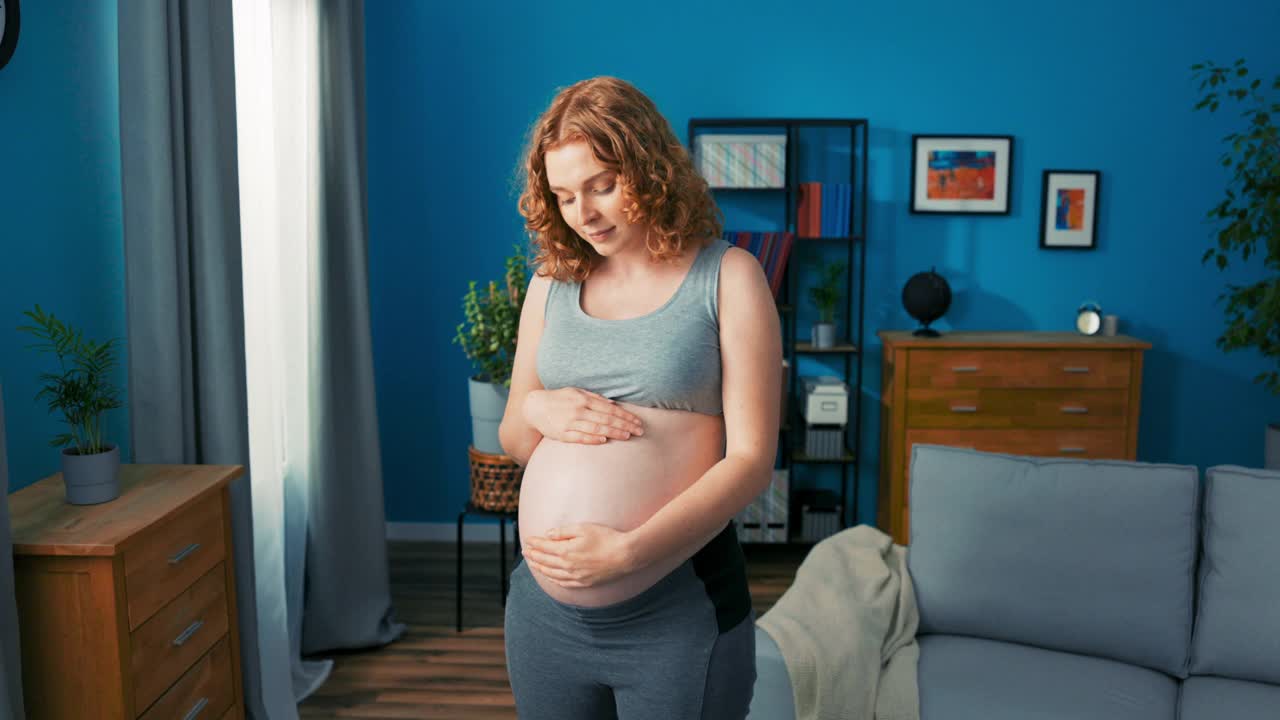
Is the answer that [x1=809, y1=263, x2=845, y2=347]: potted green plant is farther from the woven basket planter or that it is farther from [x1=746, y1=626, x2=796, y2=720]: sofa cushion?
[x1=746, y1=626, x2=796, y2=720]: sofa cushion

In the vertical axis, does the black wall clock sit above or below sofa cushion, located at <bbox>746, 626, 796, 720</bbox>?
above

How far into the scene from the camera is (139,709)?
1.59 m

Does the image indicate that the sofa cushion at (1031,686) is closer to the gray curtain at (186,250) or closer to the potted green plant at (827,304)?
the gray curtain at (186,250)

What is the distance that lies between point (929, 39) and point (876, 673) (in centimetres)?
290

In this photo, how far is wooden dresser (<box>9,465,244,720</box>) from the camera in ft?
4.93

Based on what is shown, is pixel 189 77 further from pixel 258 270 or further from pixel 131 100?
pixel 258 270

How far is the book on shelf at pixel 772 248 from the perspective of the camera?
12.0 feet

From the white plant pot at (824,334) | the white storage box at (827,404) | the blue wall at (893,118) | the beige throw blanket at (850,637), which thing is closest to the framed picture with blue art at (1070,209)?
the blue wall at (893,118)

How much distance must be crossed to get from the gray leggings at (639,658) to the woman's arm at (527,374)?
0.69 feet

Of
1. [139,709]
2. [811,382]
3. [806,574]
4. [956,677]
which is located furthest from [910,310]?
[139,709]

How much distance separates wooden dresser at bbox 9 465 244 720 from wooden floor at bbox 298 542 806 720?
82 cm

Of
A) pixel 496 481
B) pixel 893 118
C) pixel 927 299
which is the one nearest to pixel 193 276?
pixel 496 481

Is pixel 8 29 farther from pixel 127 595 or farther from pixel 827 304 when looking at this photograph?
pixel 827 304

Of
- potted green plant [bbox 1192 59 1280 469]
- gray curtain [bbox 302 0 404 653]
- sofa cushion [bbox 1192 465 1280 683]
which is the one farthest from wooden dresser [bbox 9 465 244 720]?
potted green plant [bbox 1192 59 1280 469]
